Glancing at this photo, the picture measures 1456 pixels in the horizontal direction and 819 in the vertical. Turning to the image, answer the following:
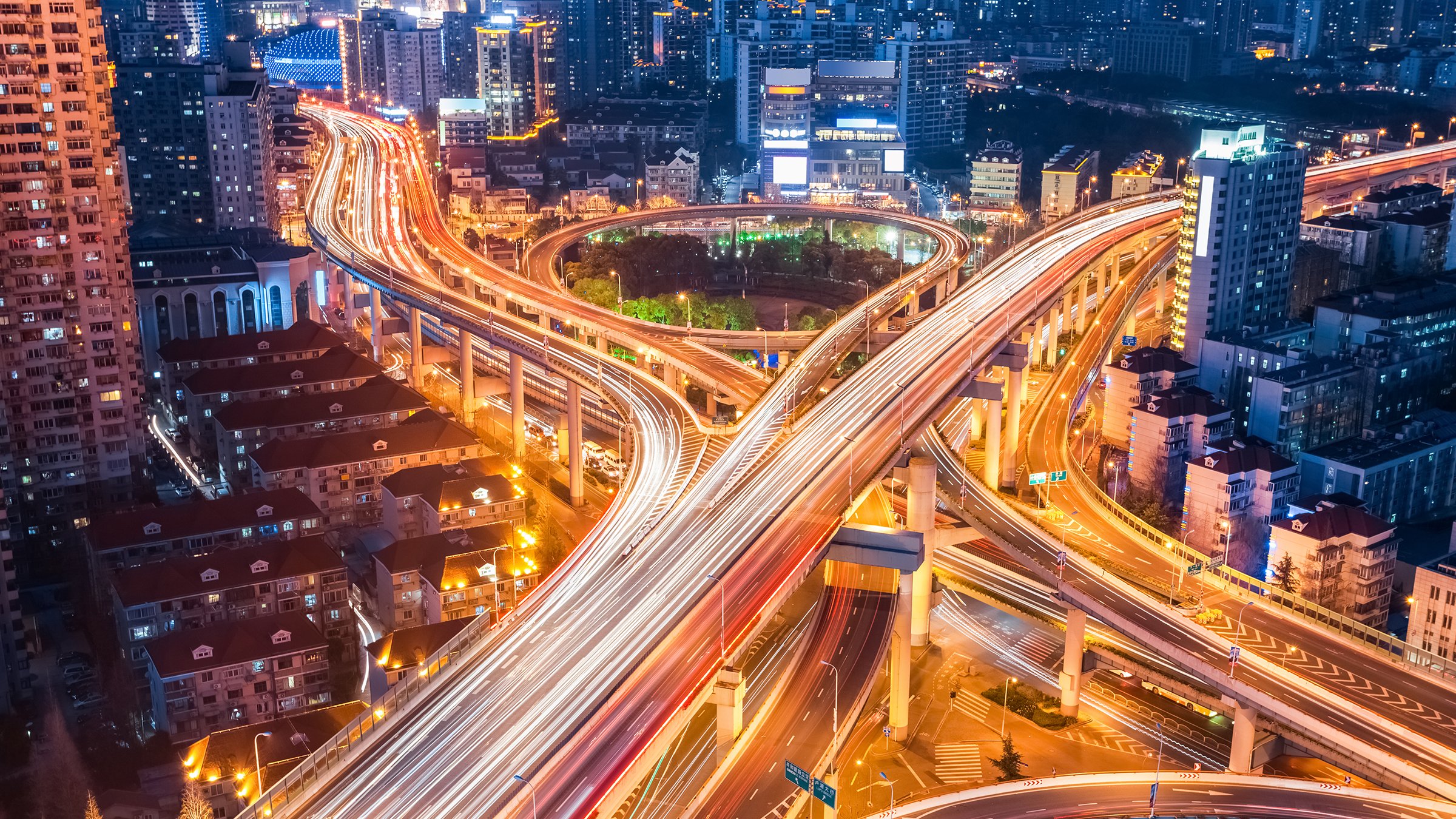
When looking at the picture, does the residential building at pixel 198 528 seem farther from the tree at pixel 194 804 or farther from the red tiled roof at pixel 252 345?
the red tiled roof at pixel 252 345

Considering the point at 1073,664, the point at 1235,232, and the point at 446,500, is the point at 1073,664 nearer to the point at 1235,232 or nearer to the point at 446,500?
the point at 446,500

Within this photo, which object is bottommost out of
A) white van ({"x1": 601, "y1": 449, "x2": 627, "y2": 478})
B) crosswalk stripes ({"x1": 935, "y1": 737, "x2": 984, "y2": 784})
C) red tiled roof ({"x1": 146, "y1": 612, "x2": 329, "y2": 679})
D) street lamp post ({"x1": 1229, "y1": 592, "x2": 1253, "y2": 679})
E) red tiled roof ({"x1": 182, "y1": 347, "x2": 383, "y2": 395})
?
crosswalk stripes ({"x1": 935, "y1": 737, "x2": 984, "y2": 784})

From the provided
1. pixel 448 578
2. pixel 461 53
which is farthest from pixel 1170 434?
pixel 461 53

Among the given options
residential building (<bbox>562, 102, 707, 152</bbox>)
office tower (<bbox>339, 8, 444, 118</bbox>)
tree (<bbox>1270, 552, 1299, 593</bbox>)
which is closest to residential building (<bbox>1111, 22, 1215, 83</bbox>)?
residential building (<bbox>562, 102, 707, 152</bbox>)

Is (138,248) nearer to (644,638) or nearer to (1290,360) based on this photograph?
(644,638)

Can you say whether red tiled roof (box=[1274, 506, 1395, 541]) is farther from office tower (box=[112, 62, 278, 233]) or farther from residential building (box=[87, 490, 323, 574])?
office tower (box=[112, 62, 278, 233])

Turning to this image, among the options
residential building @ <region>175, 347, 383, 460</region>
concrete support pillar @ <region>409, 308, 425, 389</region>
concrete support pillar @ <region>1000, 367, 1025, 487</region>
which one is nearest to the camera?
concrete support pillar @ <region>1000, 367, 1025, 487</region>
